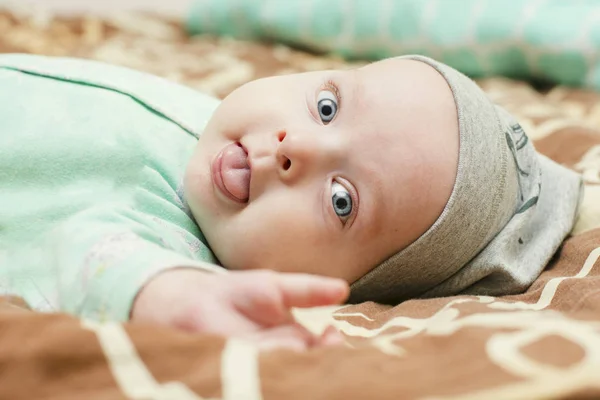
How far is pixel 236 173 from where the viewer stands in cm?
93

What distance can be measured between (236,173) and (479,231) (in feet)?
1.10

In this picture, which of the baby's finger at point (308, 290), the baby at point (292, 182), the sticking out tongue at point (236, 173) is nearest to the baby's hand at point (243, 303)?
the baby's finger at point (308, 290)

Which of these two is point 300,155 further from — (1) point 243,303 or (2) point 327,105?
(1) point 243,303

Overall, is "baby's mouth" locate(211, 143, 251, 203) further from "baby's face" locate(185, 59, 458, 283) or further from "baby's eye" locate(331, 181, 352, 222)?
"baby's eye" locate(331, 181, 352, 222)

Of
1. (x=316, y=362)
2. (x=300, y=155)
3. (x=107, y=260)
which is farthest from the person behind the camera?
(x=300, y=155)

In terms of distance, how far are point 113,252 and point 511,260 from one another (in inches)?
21.8

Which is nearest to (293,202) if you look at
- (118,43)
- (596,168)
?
(596,168)

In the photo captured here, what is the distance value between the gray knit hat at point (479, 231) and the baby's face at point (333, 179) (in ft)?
0.06

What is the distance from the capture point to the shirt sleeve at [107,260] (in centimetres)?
68

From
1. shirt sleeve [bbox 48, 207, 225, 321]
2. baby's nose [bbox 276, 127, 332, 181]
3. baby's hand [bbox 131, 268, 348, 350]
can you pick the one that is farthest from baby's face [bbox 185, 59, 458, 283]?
baby's hand [bbox 131, 268, 348, 350]

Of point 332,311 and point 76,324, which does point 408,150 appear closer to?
point 332,311

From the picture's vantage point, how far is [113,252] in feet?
2.38

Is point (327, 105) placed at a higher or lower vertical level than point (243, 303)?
higher

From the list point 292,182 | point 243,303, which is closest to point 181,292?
point 243,303
